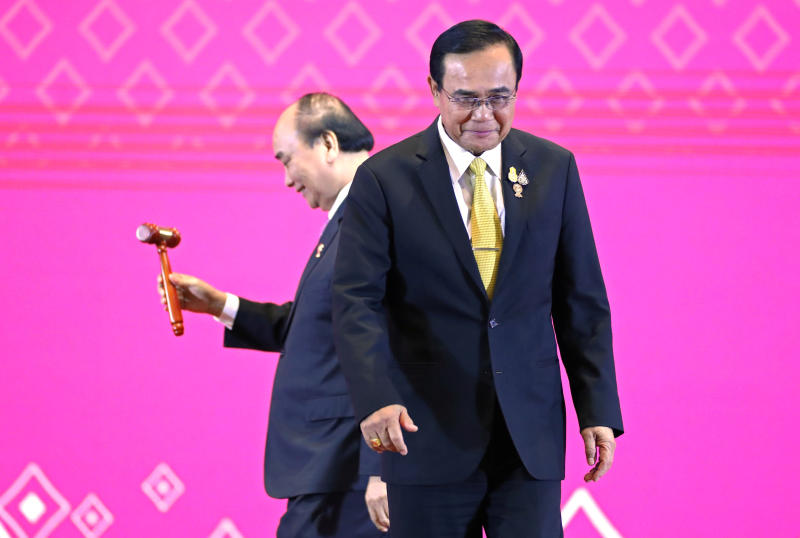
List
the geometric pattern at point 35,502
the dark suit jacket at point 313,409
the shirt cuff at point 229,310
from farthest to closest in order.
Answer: the geometric pattern at point 35,502
the shirt cuff at point 229,310
the dark suit jacket at point 313,409

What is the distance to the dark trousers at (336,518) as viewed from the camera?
2078 millimetres

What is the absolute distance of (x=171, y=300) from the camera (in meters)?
2.25

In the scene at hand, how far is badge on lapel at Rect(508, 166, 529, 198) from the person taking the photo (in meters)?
1.59

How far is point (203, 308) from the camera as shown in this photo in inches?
94.2

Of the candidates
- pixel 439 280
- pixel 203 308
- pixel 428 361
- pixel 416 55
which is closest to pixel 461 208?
pixel 439 280

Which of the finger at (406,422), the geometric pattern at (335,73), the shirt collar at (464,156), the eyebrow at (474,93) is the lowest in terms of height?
the finger at (406,422)

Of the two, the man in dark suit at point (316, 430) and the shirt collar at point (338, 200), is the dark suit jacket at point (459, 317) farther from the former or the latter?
the shirt collar at point (338, 200)

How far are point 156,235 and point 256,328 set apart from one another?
334mm

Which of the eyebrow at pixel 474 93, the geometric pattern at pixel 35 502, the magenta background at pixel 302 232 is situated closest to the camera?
the eyebrow at pixel 474 93

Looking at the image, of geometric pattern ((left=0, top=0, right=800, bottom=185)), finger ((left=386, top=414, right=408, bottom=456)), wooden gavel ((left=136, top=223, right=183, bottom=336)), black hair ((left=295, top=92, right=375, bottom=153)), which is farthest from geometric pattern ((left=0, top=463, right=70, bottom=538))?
finger ((left=386, top=414, right=408, bottom=456))

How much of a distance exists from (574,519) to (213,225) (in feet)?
4.33

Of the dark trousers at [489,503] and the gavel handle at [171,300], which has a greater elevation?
the gavel handle at [171,300]

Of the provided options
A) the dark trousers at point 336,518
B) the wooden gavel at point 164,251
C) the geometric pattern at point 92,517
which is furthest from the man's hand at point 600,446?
the geometric pattern at point 92,517

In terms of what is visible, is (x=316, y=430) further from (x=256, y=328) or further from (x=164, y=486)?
(x=164, y=486)
